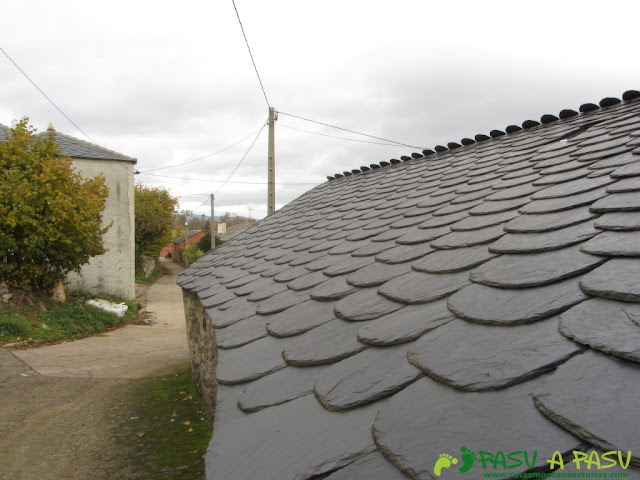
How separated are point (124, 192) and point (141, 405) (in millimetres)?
11282

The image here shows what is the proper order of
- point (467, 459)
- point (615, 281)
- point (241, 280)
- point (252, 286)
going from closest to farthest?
point (467, 459) → point (615, 281) → point (252, 286) → point (241, 280)

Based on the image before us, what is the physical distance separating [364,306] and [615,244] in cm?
96

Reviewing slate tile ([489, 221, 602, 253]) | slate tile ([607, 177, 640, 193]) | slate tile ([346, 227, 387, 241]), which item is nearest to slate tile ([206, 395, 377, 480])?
slate tile ([489, 221, 602, 253])

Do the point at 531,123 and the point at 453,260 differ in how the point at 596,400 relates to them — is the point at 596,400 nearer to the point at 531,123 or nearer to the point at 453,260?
the point at 453,260

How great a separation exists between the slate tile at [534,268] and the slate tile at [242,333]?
3.58ft

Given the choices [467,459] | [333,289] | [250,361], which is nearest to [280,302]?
[333,289]

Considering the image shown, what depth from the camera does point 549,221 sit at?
2.05m

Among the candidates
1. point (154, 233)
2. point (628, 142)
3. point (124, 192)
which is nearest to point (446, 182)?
point (628, 142)

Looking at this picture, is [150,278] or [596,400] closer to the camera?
[596,400]

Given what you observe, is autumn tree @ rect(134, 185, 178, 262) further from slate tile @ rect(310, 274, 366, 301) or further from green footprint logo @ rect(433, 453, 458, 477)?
green footprint logo @ rect(433, 453, 458, 477)

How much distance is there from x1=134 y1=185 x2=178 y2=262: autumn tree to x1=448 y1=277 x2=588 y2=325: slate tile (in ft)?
83.7

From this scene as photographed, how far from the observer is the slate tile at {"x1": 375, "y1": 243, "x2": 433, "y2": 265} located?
2408 mm

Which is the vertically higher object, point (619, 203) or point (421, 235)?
point (619, 203)

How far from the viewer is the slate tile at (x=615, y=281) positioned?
1.23 m
